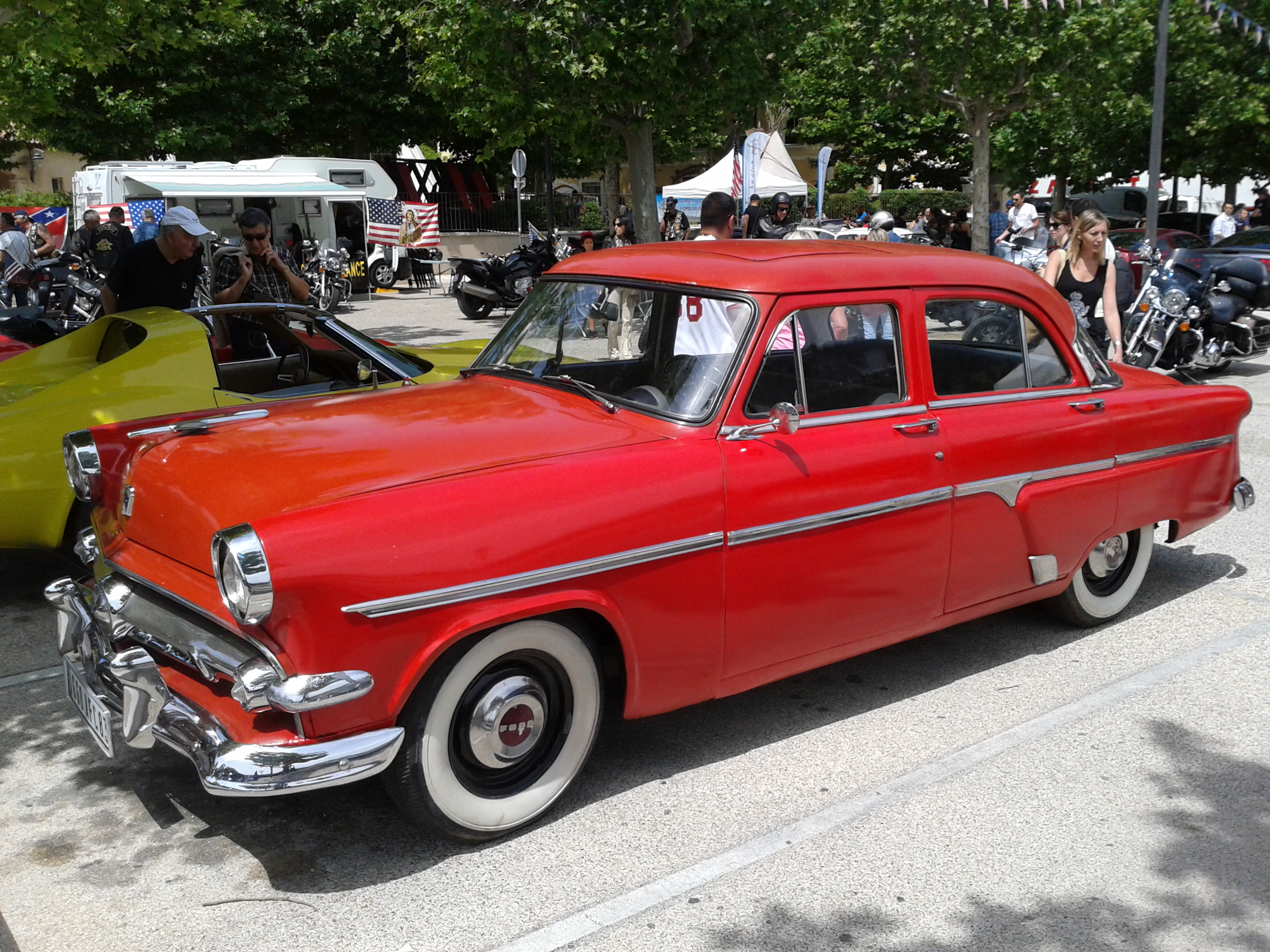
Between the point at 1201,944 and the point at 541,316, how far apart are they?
3135mm

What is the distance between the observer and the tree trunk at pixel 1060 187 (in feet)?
107

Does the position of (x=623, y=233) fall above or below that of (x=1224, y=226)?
above

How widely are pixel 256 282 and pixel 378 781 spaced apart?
5.19 m

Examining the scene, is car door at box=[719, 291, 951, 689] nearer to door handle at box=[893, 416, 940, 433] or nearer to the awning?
door handle at box=[893, 416, 940, 433]

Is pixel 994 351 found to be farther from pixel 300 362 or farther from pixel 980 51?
pixel 980 51

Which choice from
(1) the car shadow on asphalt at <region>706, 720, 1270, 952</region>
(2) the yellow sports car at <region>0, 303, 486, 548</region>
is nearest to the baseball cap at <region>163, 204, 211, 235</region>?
(2) the yellow sports car at <region>0, 303, 486, 548</region>

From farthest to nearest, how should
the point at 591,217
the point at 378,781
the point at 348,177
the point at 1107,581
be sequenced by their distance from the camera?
the point at 591,217 → the point at 348,177 → the point at 1107,581 → the point at 378,781

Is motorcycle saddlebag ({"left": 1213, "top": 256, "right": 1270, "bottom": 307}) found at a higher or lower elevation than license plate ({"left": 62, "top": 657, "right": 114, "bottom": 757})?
higher

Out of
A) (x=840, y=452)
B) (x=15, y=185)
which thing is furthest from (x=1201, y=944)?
(x=15, y=185)

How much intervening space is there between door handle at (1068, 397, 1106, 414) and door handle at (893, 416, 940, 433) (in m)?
0.84

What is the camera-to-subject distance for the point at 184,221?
773 cm

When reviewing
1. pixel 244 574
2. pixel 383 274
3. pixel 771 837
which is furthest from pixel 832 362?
pixel 383 274

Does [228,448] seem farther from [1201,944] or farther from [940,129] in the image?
[940,129]

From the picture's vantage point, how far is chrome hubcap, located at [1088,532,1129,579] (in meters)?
5.24
